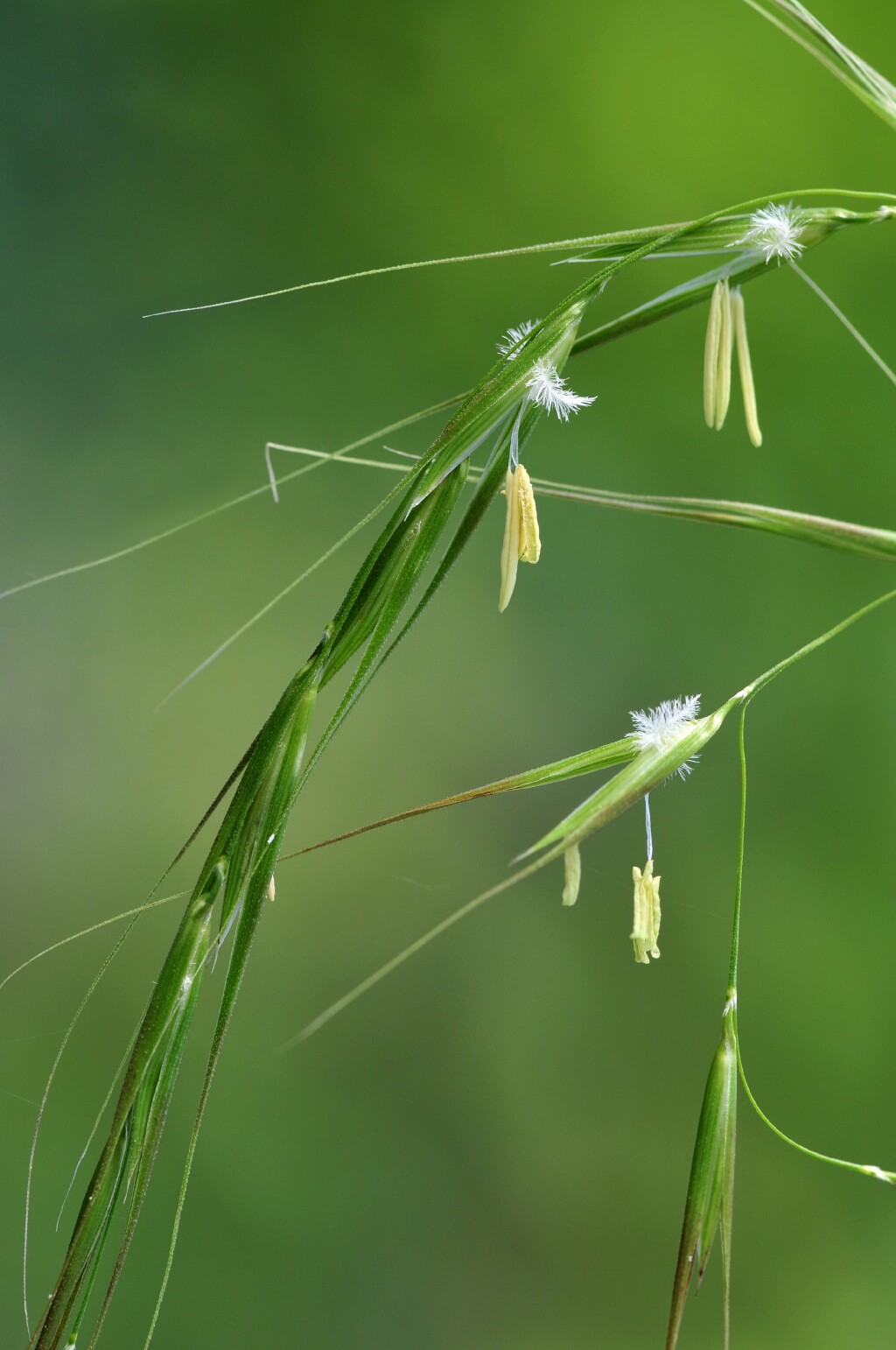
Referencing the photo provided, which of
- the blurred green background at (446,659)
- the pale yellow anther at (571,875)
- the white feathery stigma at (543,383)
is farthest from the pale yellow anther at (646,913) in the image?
the blurred green background at (446,659)

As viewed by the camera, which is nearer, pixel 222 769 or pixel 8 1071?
pixel 8 1071

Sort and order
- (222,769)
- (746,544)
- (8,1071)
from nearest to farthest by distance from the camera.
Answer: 1. (8,1071)
2. (222,769)
3. (746,544)

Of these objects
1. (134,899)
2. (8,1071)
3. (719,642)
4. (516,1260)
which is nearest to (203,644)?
(134,899)

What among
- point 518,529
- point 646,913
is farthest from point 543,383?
point 646,913

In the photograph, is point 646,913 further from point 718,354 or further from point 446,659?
point 446,659

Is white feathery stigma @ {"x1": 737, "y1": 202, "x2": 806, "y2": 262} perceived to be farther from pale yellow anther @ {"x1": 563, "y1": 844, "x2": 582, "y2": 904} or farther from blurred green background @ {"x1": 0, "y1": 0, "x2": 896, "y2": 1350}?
blurred green background @ {"x1": 0, "y1": 0, "x2": 896, "y2": 1350}

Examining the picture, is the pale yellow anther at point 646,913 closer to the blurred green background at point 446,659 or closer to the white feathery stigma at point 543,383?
the white feathery stigma at point 543,383

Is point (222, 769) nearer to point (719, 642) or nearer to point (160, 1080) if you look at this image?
point (719, 642)
